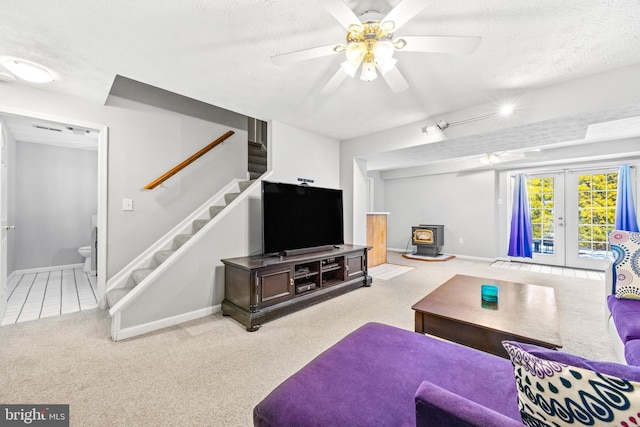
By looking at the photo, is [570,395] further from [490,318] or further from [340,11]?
[340,11]

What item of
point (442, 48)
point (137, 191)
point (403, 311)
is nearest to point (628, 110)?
point (442, 48)

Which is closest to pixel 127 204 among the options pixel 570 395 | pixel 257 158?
pixel 257 158

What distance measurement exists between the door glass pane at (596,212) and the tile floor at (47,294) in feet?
25.8

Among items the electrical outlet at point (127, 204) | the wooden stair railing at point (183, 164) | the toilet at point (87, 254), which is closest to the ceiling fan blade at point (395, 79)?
the wooden stair railing at point (183, 164)

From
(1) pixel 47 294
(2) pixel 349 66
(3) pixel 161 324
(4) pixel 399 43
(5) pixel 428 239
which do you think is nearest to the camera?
(4) pixel 399 43

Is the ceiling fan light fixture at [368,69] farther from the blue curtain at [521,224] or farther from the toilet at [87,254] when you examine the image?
the blue curtain at [521,224]

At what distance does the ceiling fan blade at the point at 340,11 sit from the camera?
133 cm

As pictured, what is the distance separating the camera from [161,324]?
256 centimetres

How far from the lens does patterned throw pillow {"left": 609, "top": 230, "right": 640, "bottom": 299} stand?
6.44ft

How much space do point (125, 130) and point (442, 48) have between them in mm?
3366

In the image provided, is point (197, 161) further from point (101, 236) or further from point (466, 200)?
point (466, 200)

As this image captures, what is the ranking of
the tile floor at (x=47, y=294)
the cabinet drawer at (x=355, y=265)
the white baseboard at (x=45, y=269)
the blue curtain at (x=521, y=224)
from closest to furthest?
the tile floor at (x=47, y=294)
the cabinet drawer at (x=355, y=265)
the white baseboard at (x=45, y=269)
the blue curtain at (x=521, y=224)

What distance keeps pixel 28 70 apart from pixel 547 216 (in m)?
7.85

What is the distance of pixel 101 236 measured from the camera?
2957 mm
